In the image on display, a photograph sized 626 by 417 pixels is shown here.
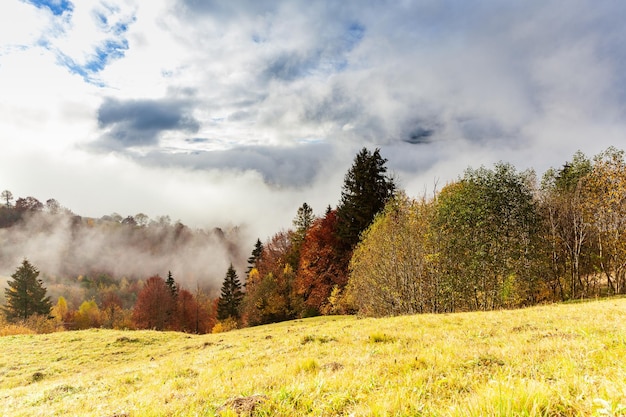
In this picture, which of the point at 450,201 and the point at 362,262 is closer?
the point at 450,201

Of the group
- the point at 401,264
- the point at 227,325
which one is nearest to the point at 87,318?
the point at 227,325

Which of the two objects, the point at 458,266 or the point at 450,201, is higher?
the point at 450,201

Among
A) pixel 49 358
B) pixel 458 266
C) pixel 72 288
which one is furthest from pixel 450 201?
pixel 72 288

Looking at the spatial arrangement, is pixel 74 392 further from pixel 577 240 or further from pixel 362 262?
pixel 577 240

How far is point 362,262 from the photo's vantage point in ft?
133

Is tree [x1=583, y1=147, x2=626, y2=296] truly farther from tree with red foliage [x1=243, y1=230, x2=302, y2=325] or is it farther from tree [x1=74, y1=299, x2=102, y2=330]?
tree [x1=74, y1=299, x2=102, y2=330]

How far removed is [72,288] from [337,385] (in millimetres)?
229717

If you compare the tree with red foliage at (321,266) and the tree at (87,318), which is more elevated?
the tree with red foliage at (321,266)

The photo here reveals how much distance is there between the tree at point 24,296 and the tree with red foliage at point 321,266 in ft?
240

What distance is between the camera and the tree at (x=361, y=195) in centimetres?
5400

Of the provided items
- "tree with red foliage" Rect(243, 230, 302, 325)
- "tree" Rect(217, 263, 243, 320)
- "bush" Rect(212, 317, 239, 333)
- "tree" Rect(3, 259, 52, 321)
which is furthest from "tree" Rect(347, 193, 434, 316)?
"tree" Rect(3, 259, 52, 321)

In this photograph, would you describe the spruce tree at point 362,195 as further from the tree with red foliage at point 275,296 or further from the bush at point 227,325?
the bush at point 227,325

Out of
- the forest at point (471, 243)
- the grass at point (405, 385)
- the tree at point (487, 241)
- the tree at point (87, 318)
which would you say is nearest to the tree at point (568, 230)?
the forest at point (471, 243)

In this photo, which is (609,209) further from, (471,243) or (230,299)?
(230,299)
